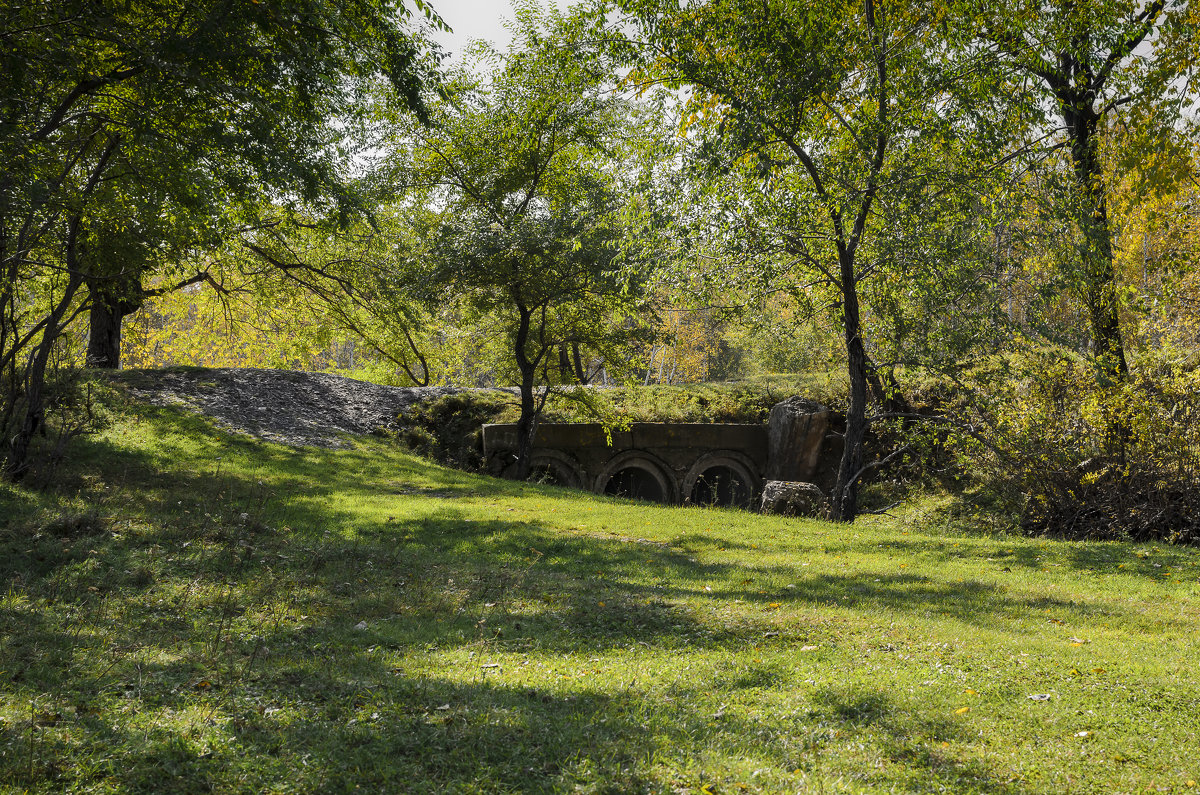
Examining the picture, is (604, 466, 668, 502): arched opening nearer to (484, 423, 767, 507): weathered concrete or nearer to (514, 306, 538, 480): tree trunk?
(484, 423, 767, 507): weathered concrete

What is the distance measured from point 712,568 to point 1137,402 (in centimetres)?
764

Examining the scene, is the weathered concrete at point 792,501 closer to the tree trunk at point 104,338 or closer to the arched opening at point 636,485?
the arched opening at point 636,485

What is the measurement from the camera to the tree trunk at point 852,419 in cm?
1345

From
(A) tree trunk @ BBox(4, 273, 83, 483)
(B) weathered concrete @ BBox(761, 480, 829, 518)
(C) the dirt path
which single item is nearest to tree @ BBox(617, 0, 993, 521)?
(B) weathered concrete @ BBox(761, 480, 829, 518)

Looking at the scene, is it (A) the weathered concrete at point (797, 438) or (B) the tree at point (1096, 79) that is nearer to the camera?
(B) the tree at point (1096, 79)

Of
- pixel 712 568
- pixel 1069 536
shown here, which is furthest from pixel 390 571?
pixel 1069 536

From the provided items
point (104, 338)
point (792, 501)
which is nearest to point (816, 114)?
point (792, 501)

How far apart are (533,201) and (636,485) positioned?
8664 millimetres

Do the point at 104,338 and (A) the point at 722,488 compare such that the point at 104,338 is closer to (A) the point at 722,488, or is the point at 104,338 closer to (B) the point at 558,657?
(A) the point at 722,488

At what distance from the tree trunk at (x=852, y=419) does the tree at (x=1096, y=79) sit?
11.4 ft

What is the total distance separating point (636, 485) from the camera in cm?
2197

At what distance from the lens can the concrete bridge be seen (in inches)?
784

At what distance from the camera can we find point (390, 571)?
312 inches

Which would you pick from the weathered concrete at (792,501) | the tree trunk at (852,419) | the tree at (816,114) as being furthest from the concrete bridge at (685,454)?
the tree at (816,114)
